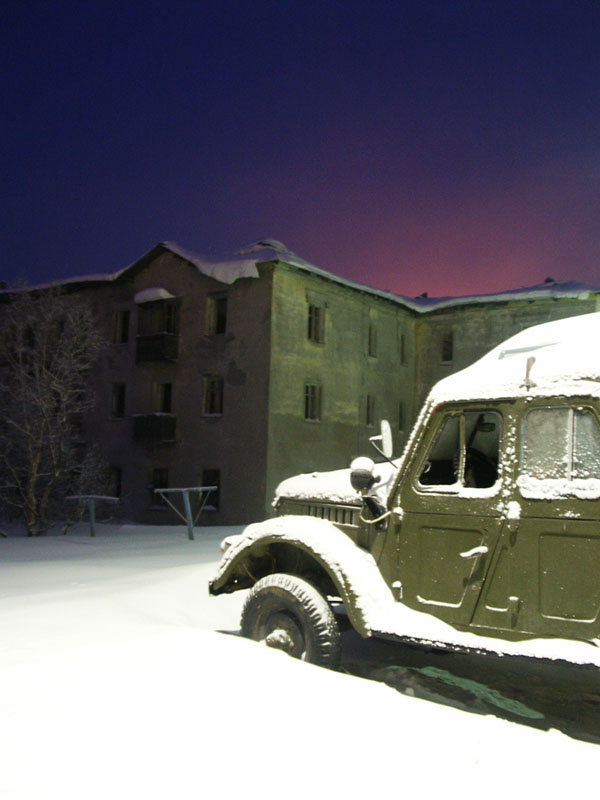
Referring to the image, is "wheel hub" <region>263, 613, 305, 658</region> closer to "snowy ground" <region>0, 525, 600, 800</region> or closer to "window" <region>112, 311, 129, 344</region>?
"snowy ground" <region>0, 525, 600, 800</region>

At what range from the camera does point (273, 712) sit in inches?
155

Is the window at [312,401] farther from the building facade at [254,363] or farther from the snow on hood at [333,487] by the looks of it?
the snow on hood at [333,487]

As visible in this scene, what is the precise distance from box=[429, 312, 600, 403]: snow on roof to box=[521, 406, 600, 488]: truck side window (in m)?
0.14

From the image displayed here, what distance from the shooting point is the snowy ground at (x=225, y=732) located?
125 inches

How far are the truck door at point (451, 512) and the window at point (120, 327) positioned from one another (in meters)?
26.7

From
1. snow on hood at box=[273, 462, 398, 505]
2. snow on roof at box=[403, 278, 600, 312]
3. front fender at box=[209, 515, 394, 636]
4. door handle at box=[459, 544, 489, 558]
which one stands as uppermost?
snow on roof at box=[403, 278, 600, 312]

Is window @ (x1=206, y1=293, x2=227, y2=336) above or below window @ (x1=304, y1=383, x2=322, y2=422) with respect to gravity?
above

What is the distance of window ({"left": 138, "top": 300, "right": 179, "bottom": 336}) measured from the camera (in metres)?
29.0

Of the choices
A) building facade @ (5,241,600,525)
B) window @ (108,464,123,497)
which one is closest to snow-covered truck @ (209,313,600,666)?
building facade @ (5,241,600,525)

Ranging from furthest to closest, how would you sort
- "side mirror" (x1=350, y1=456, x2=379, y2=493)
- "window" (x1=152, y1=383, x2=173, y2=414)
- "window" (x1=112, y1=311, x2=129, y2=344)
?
"window" (x1=112, y1=311, x2=129, y2=344)
"window" (x1=152, y1=383, x2=173, y2=414)
"side mirror" (x1=350, y1=456, x2=379, y2=493)

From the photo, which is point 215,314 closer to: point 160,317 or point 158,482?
point 160,317

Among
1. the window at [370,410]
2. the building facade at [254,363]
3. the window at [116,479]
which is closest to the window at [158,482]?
the building facade at [254,363]

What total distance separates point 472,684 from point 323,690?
2007mm

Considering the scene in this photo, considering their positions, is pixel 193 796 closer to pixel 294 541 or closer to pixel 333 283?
pixel 294 541
